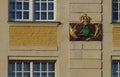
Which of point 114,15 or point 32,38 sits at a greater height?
point 114,15

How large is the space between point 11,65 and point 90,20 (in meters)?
3.48

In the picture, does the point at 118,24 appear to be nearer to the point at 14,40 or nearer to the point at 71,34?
the point at 71,34

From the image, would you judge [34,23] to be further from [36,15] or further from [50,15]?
[50,15]

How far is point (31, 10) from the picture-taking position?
30531 mm

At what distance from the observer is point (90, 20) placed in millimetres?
30281

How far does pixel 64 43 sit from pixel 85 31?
92cm

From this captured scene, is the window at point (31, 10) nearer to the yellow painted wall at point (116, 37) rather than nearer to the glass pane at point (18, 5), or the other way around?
the glass pane at point (18, 5)

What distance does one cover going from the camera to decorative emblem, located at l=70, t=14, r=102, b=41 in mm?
30203

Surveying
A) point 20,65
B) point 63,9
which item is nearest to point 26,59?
point 20,65

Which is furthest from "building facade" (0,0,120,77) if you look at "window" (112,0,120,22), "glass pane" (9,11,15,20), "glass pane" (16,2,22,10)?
"glass pane" (16,2,22,10)

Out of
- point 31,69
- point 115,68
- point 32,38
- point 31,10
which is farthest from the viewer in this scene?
point 31,10

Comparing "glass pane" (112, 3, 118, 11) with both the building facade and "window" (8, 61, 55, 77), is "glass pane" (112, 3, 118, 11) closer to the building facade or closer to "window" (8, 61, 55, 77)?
the building facade

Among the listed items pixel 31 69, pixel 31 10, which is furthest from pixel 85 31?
pixel 31 69

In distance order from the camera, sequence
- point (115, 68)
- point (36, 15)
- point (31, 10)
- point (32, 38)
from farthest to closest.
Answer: point (36, 15)
point (31, 10)
point (115, 68)
point (32, 38)
